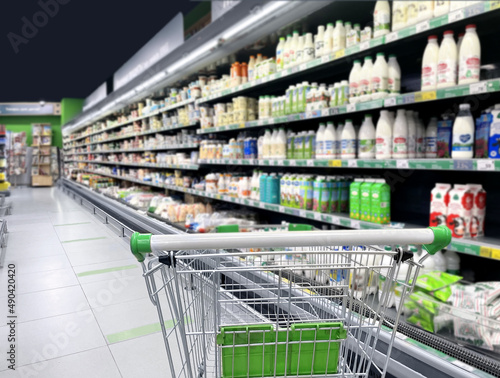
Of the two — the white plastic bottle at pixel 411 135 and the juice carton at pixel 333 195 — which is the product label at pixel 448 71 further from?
the juice carton at pixel 333 195

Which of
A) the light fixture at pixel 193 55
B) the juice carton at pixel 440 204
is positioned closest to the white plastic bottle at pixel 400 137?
the juice carton at pixel 440 204

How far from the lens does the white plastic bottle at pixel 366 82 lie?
2402 millimetres

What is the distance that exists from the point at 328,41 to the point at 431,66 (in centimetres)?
90

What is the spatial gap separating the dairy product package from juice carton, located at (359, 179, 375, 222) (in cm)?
64

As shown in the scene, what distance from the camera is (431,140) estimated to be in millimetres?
2320

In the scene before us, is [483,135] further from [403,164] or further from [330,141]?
[330,141]

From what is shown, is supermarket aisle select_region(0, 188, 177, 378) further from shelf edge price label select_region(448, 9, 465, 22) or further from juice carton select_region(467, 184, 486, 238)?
shelf edge price label select_region(448, 9, 465, 22)

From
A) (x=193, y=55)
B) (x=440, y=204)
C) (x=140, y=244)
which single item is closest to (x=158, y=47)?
(x=193, y=55)

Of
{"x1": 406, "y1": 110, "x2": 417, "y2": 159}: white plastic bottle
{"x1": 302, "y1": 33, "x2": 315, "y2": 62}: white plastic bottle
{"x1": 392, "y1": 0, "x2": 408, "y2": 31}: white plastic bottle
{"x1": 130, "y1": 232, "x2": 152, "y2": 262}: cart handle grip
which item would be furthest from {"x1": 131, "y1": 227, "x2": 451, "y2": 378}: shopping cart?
{"x1": 302, "y1": 33, "x2": 315, "y2": 62}: white plastic bottle

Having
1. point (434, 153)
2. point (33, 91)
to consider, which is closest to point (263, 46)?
point (434, 153)

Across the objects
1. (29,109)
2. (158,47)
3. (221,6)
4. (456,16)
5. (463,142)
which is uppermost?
(29,109)

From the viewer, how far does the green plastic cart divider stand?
3.22ft

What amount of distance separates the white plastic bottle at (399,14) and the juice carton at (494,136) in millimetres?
739

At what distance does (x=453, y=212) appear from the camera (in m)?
1.99
